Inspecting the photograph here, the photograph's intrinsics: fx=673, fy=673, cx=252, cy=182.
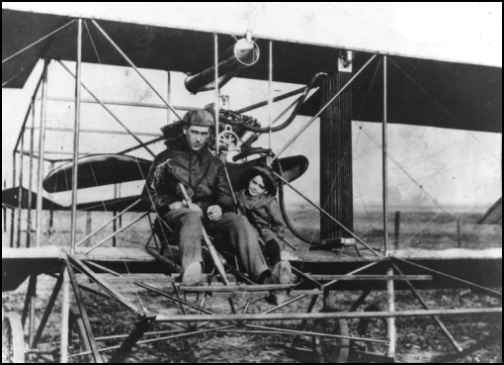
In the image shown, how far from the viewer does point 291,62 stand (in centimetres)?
860

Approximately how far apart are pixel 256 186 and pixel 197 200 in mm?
670

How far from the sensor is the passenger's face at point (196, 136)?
704 cm

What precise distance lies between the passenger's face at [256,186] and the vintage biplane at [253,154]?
24cm

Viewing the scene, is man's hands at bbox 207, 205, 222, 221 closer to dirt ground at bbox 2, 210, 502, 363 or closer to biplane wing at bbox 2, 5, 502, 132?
dirt ground at bbox 2, 210, 502, 363

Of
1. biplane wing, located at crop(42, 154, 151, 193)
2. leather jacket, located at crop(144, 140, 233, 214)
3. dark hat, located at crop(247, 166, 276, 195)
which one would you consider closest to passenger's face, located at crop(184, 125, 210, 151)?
leather jacket, located at crop(144, 140, 233, 214)

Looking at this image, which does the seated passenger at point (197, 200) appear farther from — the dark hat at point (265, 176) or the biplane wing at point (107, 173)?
the biplane wing at point (107, 173)

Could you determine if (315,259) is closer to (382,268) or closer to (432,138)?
(382,268)

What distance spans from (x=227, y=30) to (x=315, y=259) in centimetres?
265

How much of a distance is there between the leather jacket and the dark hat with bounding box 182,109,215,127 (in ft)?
1.20

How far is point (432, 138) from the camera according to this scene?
31.1 metres

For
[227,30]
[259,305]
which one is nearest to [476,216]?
[259,305]

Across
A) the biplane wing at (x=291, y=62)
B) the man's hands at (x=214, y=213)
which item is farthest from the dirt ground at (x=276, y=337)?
the biplane wing at (x=291, y=62)

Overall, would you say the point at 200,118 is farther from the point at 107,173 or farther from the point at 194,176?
the point at 107,173

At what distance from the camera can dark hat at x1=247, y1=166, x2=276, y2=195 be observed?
7.12 meters
